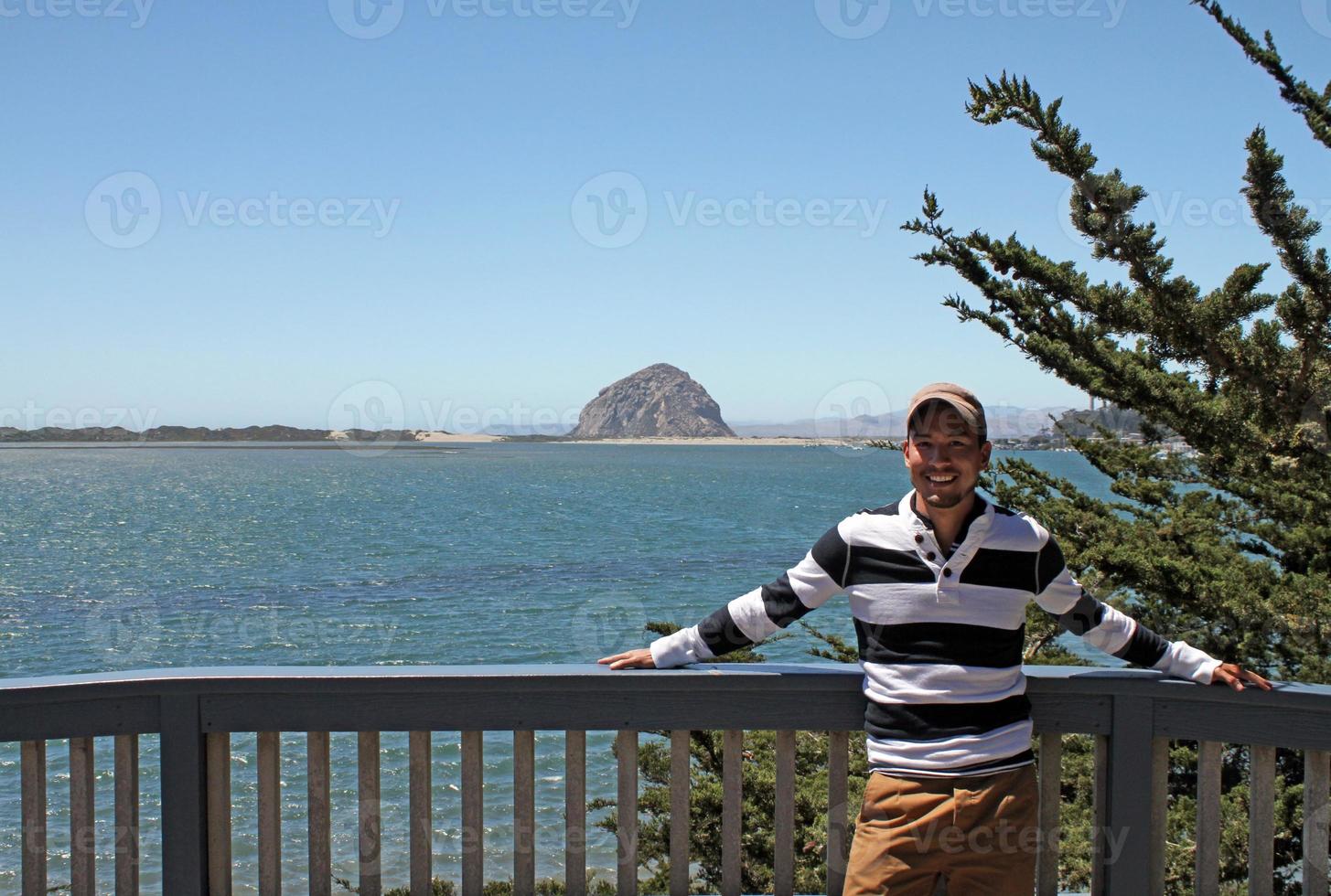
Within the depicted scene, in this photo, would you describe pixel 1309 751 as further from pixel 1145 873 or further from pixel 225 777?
pixel 225 777

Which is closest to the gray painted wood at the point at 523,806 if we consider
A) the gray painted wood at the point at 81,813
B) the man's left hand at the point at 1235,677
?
the gray painted wood at the point at 81,813

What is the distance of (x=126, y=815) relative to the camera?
253 cm

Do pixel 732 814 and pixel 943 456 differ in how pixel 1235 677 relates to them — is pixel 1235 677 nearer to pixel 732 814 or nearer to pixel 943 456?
pixel 943 456

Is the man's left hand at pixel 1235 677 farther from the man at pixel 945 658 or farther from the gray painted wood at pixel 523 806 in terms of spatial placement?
the gray painted wood at pixel 523 806

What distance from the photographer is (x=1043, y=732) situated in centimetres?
268

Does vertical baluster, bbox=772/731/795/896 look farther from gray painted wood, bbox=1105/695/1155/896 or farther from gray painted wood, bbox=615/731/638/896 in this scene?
gray painted wood, bbox=1105/695/1155/896

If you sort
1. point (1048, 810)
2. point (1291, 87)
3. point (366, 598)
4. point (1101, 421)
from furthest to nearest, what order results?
point (366, 598) < point (1101, 421) < point (1291, 87) < point (1048, 810)

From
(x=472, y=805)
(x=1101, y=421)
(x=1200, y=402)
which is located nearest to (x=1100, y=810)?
(x=472, y=805)

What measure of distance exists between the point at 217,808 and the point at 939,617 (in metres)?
1.75

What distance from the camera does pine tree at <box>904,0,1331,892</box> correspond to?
4871mm

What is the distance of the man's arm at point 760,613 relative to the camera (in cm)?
244

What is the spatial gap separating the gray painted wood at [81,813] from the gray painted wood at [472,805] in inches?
32.9

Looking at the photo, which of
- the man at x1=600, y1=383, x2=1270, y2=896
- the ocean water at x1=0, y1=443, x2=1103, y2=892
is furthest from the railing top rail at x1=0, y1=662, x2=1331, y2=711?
the ocean water at x1=0, y1=443, x2=1103, y2=892

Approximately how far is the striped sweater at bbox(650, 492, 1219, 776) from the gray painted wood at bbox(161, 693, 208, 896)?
4.32 ft
